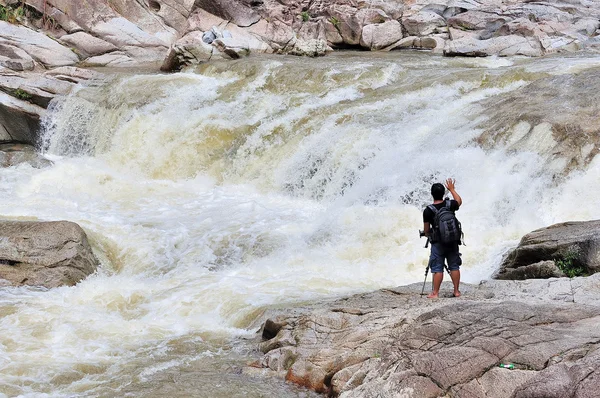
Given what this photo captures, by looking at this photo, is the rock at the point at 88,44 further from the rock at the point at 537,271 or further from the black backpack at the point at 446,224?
the black backpack at the point at 446,224

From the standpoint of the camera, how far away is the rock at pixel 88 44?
2127 centimetres

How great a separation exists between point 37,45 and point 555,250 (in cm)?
1651

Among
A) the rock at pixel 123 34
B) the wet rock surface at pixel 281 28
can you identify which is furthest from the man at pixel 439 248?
the rock at pixel 123 34

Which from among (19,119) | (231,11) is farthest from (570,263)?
(231,11)

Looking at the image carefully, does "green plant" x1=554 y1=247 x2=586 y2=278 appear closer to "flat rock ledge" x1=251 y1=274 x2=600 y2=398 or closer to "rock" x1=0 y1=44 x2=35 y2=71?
"flat rock ledge" x1=251 y1=274 x2=600 y2=398

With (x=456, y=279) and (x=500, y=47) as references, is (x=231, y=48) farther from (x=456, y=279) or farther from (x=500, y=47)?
(x=456, y=279)

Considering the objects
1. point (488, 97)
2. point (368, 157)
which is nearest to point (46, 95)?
point (368, 157)

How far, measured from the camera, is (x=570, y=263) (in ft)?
23.9

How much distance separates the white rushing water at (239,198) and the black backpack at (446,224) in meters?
2.08

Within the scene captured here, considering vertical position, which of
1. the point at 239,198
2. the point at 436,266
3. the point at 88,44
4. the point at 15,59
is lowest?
the point at 436,266

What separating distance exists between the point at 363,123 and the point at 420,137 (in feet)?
4.23

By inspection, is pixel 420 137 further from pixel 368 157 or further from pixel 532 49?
pixel 532 49

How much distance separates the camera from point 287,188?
12.7 metres

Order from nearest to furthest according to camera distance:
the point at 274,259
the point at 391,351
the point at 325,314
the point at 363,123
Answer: the point at 391,351 → the point at 325,314 → the point at 274,259 → the point at 363,123
